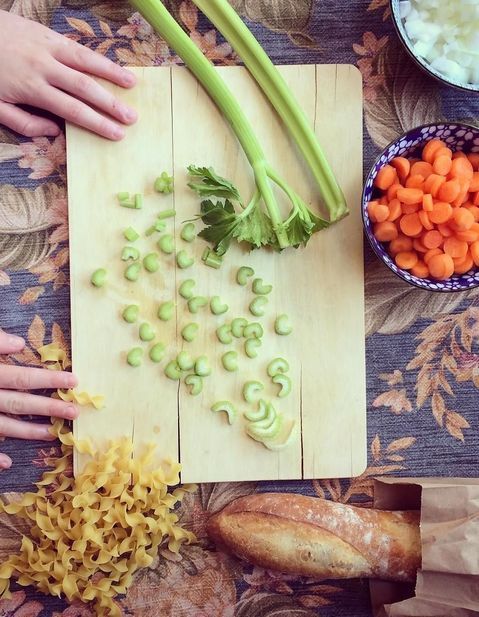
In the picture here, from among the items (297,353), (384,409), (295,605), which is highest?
(297,353)

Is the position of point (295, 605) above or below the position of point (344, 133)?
below

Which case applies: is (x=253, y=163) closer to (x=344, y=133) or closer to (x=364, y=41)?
(x=344, y=133)

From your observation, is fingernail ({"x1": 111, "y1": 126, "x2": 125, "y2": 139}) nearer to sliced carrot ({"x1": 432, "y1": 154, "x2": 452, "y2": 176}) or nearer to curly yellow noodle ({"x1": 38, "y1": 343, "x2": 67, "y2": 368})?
curly yellow noodle ({"x1": 38, "y1": 343, "x2": 67, "y2": 368})

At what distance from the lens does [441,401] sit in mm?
1214

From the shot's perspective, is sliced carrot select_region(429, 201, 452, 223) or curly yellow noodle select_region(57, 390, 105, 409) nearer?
sliced carrot select_region(429, 201, 452, 223)

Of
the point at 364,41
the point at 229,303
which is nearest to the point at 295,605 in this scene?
the point at 229,303

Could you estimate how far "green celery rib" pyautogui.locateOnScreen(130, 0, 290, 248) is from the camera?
3.64ft

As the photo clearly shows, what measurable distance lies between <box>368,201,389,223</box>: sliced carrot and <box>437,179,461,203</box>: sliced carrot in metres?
0.09

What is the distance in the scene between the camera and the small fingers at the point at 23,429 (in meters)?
1.15

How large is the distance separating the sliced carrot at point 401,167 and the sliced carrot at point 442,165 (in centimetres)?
4

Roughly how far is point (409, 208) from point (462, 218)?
9cm

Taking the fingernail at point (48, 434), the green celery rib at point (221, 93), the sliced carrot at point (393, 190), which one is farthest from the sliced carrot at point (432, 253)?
the fingernail at point (48, 434)

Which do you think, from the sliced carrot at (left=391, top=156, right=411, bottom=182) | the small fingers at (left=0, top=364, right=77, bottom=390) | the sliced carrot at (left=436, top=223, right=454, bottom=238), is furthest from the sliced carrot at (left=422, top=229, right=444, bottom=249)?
the small fingers at (left=0, top=364, right=77, bottom=390)

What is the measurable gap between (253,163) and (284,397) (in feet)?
1.35
